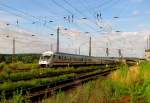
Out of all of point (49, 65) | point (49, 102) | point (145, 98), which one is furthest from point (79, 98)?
point (49, 65)

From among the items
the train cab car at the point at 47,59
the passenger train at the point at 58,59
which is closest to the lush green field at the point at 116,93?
the train cab car at the point at 47,59

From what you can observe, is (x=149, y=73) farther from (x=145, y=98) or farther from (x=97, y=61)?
(x=97, y=61)

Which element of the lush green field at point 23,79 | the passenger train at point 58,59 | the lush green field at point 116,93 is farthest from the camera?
the passenger train at point 58,59

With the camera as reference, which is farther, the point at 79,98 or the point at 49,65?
Answer: the point at 49,65

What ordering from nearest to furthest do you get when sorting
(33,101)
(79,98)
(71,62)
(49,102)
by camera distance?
(49,102) < (79,98) < (33,101) < (71,62)

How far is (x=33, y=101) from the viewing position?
13516mm

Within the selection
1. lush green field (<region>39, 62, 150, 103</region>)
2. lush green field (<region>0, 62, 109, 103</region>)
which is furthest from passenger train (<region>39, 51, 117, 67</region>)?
lush green field (<region>39, 62, 150, 103</region>)

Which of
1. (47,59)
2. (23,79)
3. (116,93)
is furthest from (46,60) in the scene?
(116,93)

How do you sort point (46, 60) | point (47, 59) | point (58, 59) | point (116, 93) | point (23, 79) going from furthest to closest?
1. point (58, 59)
2. point (46, 60)
3. point (47, 59)
4. point (23, 79)
5. point (116, 93)

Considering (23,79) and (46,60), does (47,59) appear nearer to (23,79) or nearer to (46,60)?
(46,60)

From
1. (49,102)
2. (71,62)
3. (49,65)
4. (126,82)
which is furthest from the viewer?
(71,62)

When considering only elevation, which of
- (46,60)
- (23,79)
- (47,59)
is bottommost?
(23,79)

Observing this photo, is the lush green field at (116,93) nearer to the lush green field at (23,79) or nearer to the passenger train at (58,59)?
the lush green field at (23,79)

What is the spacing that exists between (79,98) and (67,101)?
0.95 metres
